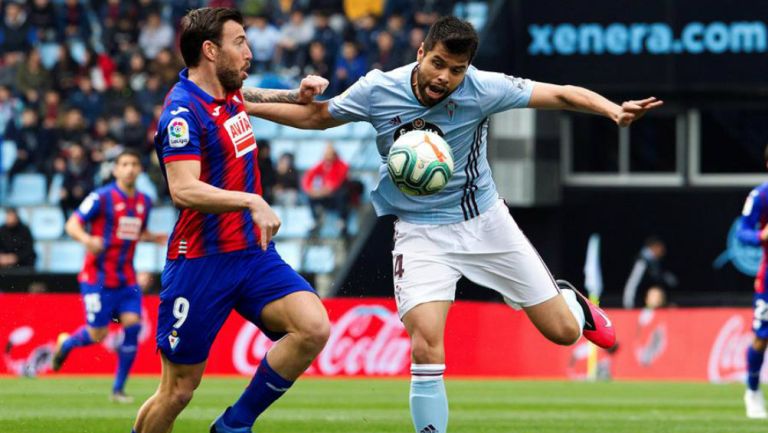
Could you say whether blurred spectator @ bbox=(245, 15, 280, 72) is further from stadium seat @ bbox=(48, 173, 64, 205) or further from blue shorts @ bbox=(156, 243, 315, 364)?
blue shorts @ bbox=(156, 243, 315, 364)

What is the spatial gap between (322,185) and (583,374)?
4549 millimetres

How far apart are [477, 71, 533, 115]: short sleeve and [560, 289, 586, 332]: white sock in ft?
4.54

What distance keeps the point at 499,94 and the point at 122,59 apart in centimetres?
1808

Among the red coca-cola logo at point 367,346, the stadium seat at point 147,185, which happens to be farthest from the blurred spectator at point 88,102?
the red coca-cola logo at point 367,346

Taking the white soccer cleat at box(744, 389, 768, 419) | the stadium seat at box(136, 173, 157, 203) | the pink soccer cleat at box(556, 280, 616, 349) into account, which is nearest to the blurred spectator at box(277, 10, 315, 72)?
the stadium seat at box(136, 173, 157, 203)

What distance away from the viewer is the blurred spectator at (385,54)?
24.6 meters

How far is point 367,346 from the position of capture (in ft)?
69.0

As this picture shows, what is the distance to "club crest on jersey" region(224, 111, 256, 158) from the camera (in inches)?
329

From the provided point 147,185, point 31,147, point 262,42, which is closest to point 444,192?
point 147,185

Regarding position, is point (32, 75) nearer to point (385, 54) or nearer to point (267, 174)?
point (267, 174)

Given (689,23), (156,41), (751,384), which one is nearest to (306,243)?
(156,41)

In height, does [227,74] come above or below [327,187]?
above

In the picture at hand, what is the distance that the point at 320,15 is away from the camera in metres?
25.9

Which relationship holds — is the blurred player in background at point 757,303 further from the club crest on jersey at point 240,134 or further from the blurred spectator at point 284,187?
the blurred spectator at point 284,187
